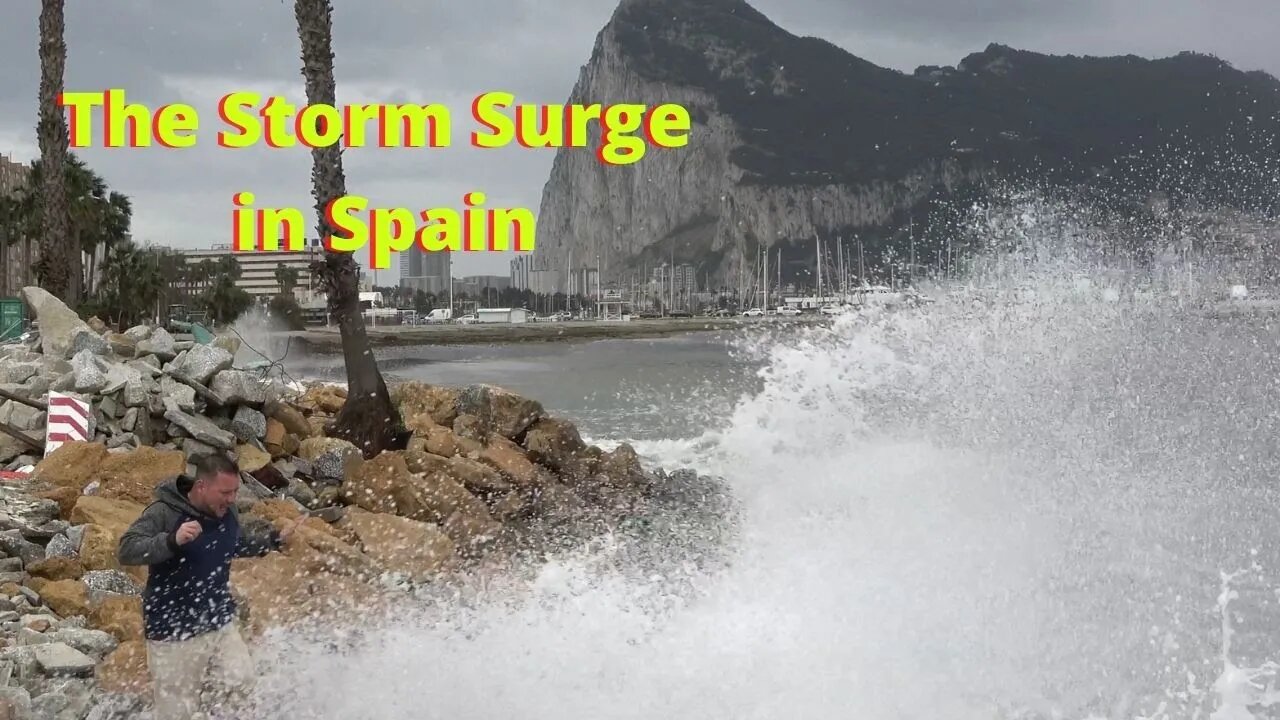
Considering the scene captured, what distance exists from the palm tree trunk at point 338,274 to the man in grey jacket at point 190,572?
30.1ft

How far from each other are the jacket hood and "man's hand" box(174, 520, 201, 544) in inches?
12.3

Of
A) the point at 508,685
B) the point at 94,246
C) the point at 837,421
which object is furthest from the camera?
the point at 94,246

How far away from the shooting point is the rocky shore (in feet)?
24.7

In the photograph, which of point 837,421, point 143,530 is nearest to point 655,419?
point 837,421

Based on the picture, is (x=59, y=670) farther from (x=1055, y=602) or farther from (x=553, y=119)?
(x=553, y=119)

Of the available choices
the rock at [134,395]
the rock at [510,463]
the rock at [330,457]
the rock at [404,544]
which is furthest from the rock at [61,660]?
the rock at [510,463]

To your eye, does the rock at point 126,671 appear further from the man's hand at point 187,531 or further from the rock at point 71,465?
the rock at point 71,465

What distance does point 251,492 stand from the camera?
1184 centimetres

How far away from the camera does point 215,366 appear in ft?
44.1

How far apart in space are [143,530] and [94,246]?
198 ft

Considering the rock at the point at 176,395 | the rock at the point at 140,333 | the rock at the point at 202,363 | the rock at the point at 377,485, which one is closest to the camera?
the rock at the point at 377,485

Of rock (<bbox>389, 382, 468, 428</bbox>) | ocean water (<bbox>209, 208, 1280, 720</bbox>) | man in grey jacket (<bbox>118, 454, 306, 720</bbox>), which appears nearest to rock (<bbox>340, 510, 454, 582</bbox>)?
ocean water (<bbox>209, 208, 1280, 720</bbox>)

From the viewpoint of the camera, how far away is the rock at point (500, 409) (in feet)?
52.7

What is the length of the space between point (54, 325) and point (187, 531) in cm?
1129
